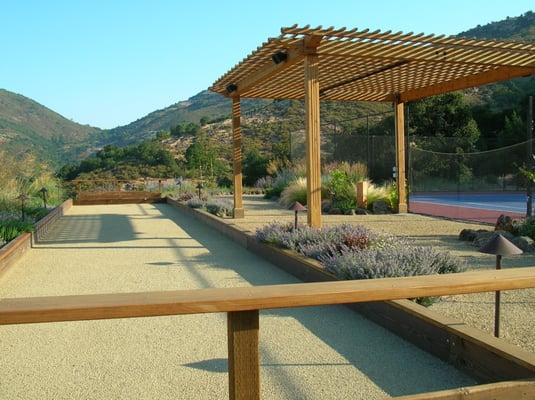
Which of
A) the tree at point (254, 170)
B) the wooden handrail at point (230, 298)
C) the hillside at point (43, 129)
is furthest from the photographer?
the hillside at point (43, 129)

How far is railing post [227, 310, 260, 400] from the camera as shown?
2.37m

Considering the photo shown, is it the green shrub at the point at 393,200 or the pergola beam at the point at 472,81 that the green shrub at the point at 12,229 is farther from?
the pergola beam at the point at 472,81

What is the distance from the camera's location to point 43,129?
10400 cm

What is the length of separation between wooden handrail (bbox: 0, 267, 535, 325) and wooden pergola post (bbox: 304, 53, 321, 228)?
21.9ft

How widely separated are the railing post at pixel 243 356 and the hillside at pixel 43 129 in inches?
3397

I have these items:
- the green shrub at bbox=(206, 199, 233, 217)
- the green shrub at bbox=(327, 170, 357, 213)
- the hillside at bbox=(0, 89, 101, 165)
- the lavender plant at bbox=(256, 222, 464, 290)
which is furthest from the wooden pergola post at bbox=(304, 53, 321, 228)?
the hillside at bbox=(0, 89, 101, 165)

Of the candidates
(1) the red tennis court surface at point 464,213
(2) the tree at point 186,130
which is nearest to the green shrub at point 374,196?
(1) the red tennis court surface at point 464,213

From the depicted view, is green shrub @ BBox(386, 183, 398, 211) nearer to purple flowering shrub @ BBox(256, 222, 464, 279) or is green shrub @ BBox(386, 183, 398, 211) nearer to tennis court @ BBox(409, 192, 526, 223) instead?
tennis court @ BBox(409, 192, 526, 223)

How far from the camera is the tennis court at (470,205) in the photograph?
1590 centimetres

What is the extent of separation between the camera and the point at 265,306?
237 cm

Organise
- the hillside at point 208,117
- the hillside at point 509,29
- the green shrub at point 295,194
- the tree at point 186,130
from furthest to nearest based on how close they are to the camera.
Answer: the tree at point 186,130
the hillside at point 509,29
the hillside at point 208,117
the green shrub at point 295,194

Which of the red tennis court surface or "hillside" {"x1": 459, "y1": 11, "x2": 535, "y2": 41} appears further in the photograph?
"hillside" {"x1": 459, "y1": 11, "x2": 535, "y2": 41}

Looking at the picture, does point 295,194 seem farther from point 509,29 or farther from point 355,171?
point 509,29

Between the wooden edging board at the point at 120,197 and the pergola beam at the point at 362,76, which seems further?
the wooden edging board at the point at 120,197
